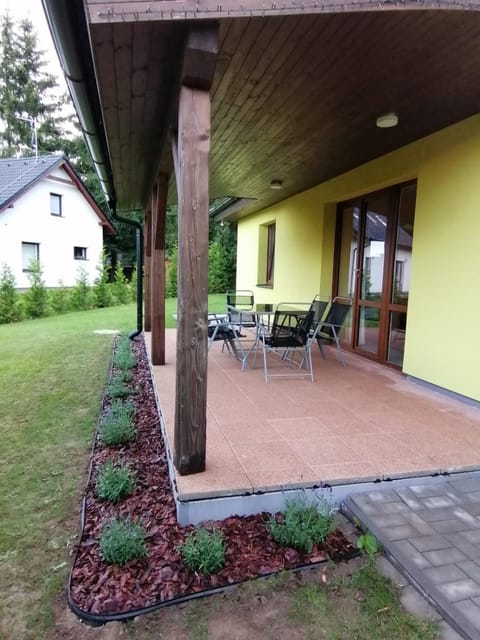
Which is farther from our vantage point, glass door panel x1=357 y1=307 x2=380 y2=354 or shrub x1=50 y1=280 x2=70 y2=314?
shrub x1=50 y1=280 x2=70 y2=314

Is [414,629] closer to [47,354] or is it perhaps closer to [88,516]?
[88,516]

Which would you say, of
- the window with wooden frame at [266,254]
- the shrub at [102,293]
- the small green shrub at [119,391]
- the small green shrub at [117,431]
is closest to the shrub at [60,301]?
the shrub at [102,293]

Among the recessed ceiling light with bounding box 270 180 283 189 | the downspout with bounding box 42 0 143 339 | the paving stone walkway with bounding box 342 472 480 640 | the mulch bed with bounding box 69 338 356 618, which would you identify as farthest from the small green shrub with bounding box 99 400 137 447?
the recessed ceiling light with bounding box 270 180 283 189

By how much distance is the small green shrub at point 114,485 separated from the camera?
89.8 inches

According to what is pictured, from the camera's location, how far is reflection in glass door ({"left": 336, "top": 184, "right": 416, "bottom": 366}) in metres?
4.68

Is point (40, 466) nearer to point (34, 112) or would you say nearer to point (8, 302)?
point (8, 302)

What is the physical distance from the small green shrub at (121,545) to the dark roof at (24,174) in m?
14.3

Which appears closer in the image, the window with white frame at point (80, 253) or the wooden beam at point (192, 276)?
the wooden beam at point (192, 276)

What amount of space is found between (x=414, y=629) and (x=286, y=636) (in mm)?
444

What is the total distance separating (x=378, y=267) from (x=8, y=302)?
9.39m

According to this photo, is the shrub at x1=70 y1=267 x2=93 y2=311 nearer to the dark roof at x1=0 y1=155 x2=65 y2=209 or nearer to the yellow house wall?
the dark roof at x1=0 y1=155 x2=65 y2=209

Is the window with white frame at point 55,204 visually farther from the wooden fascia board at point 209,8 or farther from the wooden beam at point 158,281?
the wooden fascia board at point 209,8

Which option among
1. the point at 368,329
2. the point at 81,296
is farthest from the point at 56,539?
the point at 81,296

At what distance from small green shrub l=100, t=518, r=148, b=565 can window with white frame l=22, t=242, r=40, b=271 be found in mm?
14981
